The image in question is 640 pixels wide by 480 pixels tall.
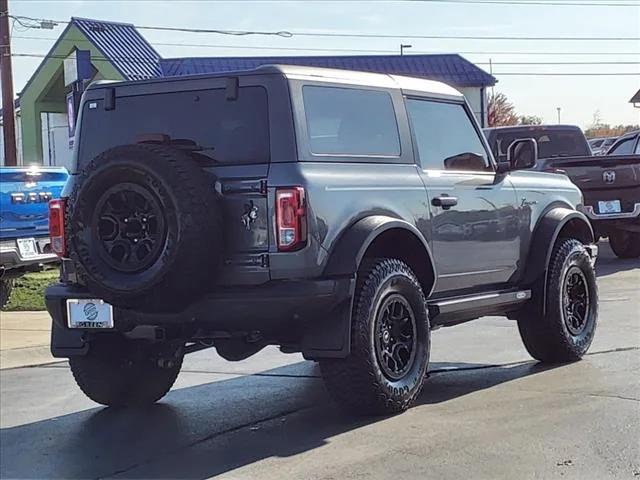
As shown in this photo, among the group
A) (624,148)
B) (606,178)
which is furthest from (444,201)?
(624,148)

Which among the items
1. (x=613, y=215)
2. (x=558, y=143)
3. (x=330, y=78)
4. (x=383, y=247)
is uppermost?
(x=330, y=78)

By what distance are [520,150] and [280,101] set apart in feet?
7.83

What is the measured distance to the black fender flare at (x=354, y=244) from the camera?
5.60 m

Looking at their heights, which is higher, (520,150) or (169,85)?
(169,85)

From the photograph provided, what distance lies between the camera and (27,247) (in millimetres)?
10484

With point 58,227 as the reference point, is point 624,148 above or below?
above

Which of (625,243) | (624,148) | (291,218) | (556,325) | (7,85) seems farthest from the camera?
(7,85)

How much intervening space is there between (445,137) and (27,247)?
527 centimetres

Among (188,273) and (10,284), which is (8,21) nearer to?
(10,284)

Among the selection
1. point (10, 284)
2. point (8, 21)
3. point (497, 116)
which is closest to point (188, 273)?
point (10, 284)

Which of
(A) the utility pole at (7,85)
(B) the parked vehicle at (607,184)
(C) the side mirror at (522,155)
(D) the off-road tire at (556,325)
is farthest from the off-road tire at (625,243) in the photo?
(A) the utility pole at (7,85)

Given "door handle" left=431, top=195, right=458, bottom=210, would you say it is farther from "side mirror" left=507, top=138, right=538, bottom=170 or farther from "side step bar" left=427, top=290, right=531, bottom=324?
"side mirror" left=507, top=138, right=538, bottom=170

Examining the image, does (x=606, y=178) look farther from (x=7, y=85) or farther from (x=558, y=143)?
(x=7, y=85)

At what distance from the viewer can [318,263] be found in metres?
5.53
